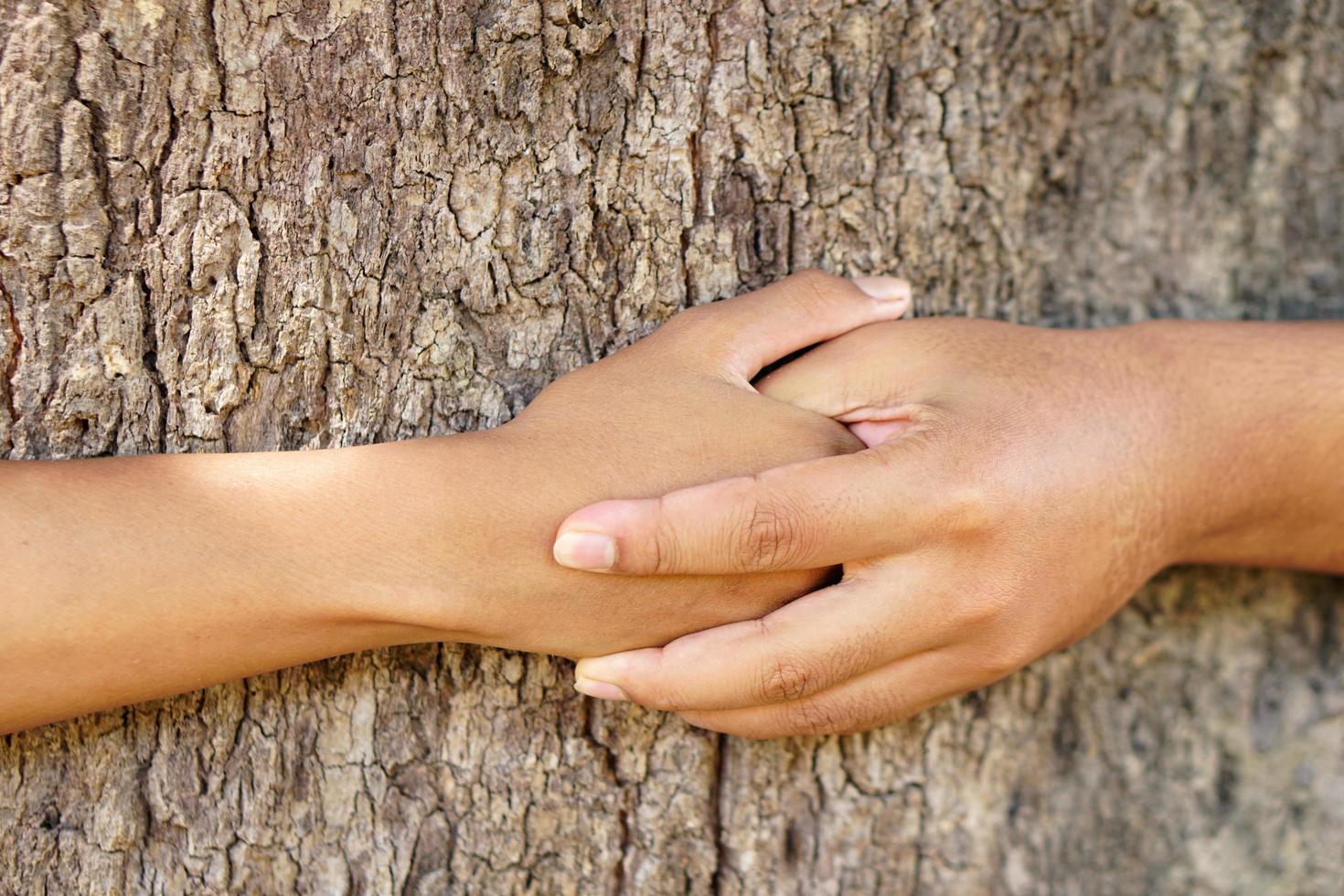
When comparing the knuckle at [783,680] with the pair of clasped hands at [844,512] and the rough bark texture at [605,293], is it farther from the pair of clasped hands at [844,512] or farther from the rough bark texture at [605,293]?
the rough bark texture at [605,293]

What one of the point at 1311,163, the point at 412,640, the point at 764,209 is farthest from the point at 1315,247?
the point at 412,640

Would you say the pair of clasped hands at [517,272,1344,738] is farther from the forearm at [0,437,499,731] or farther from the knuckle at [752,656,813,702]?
the forearm at [0,437,499,731]

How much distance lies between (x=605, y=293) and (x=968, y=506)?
0.59 metres

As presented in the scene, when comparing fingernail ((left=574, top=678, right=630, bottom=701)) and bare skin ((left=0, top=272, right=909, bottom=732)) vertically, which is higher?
bare skin ((left=0, top=272, right=909, bottom=732))

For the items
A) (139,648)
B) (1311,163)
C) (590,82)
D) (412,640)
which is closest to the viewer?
(139,648)

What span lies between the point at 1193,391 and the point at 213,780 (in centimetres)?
148

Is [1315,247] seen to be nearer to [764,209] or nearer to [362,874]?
[764,209]

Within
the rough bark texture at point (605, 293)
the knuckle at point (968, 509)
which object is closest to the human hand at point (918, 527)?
the knuckle at point (968, 509)

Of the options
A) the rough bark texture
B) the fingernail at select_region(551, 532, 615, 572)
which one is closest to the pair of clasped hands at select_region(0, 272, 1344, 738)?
the fingernail at select_region(551, 532, 615, 572)

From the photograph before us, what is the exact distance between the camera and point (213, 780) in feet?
4.34

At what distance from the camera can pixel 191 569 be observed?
108cm

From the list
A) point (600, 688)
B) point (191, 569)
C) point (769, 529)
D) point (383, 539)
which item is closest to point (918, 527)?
point (769, 529)

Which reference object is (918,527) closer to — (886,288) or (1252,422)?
(886,288)

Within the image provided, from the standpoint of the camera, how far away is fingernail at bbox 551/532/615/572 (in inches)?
44.8
